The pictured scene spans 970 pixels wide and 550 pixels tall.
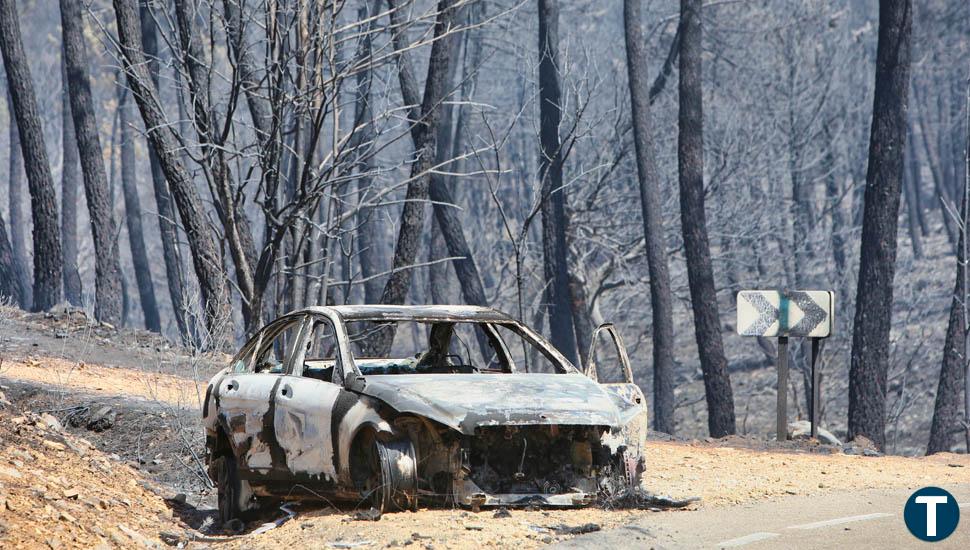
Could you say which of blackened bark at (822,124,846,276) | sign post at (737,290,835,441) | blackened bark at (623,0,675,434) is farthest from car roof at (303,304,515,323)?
blackened bark at (822,124,846,276)

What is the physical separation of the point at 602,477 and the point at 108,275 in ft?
75.4

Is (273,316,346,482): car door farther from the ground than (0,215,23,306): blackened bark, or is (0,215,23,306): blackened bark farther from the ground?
(0,215,23,306): blackened bark

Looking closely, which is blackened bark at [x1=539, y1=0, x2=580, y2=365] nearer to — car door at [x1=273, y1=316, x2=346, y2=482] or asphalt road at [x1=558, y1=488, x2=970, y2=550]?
asphalt road at [x1=558, y1=488, x2=970, y2=550]

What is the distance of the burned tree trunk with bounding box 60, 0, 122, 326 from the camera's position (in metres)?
28.3

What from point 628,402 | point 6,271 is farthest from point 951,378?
point 6,271

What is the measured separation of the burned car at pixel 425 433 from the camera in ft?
26.0

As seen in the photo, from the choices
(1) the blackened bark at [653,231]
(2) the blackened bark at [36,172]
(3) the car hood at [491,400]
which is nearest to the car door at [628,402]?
(3) the car hood at [491,400]

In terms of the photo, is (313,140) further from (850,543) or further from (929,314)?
(929,314)

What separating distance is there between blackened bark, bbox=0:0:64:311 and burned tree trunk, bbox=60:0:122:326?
4.24ft

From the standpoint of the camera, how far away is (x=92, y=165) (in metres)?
28.2

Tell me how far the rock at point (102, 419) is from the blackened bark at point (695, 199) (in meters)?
12.3

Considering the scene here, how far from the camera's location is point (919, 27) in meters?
47.6

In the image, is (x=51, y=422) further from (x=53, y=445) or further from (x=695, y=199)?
(x=695, y=199)

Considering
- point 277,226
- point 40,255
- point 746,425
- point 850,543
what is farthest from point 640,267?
point 850,543
